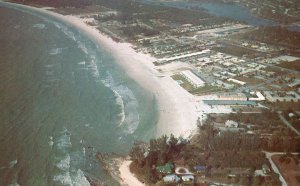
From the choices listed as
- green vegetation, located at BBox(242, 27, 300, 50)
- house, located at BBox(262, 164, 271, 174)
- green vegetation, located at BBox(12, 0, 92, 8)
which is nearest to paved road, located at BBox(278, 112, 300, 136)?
house, located at BBox(262, 164, 271, 174)

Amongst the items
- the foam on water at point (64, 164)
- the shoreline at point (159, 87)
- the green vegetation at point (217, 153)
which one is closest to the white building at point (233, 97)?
the shoreline at point (159, 87)

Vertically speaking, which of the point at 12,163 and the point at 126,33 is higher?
the point at 126,33

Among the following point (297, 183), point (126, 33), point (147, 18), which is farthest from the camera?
point (147, 18)

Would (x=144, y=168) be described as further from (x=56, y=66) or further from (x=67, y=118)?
(x=56, y=66)

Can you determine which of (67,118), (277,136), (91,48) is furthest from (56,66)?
(277,136)

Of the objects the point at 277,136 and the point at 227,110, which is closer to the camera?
the point at 277,136
